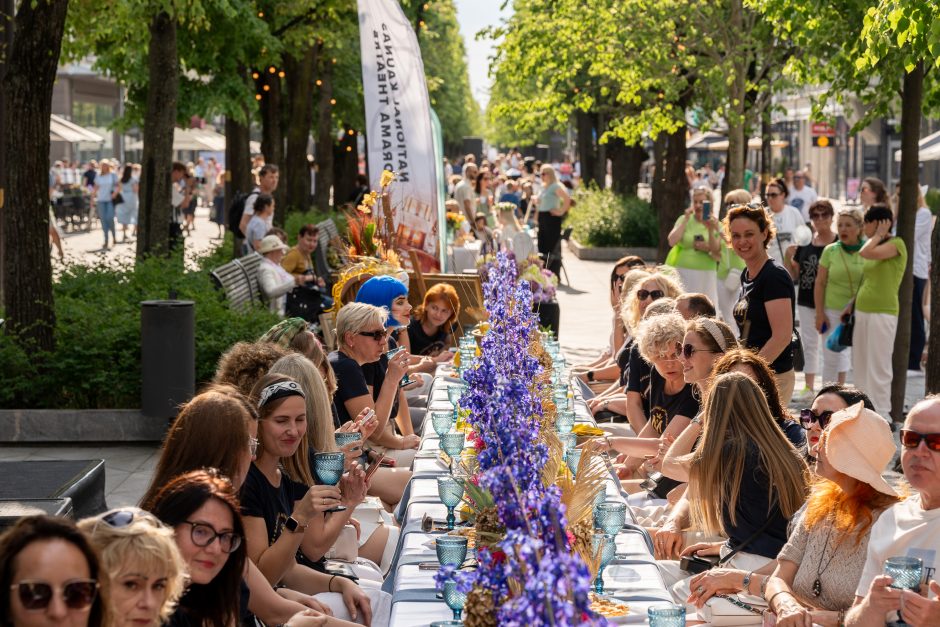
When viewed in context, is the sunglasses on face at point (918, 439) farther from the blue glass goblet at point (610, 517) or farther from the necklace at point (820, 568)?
the blue glass goblet at point (610, 517)

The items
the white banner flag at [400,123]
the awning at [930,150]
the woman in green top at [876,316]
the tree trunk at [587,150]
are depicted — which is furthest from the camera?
the tree trunk at [587,150]

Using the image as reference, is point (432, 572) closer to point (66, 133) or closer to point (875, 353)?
point (875, 353)

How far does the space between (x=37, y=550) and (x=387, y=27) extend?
11.0m

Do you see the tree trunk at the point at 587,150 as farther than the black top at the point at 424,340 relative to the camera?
Yes

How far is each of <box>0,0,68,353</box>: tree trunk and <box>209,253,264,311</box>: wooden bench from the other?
1.96m

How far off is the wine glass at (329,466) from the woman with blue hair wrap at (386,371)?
2.89 metres

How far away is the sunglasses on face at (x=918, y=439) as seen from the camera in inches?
167

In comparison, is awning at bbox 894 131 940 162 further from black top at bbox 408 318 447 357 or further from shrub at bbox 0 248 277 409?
shrub at bbox 0 248 277 409

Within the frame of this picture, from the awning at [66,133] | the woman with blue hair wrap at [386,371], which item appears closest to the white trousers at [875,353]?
the woman with blue hair wrap at [386,371]

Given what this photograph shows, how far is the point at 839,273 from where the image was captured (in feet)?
39.5

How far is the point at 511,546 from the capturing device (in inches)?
107

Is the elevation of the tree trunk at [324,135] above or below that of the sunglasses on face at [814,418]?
above

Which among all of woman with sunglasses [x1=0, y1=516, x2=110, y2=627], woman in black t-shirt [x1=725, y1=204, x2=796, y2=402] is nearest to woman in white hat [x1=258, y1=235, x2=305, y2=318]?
woman in black t-shirt [x1=725, y1=204, x2=796, y2=402]

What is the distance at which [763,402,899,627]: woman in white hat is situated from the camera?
461cm
